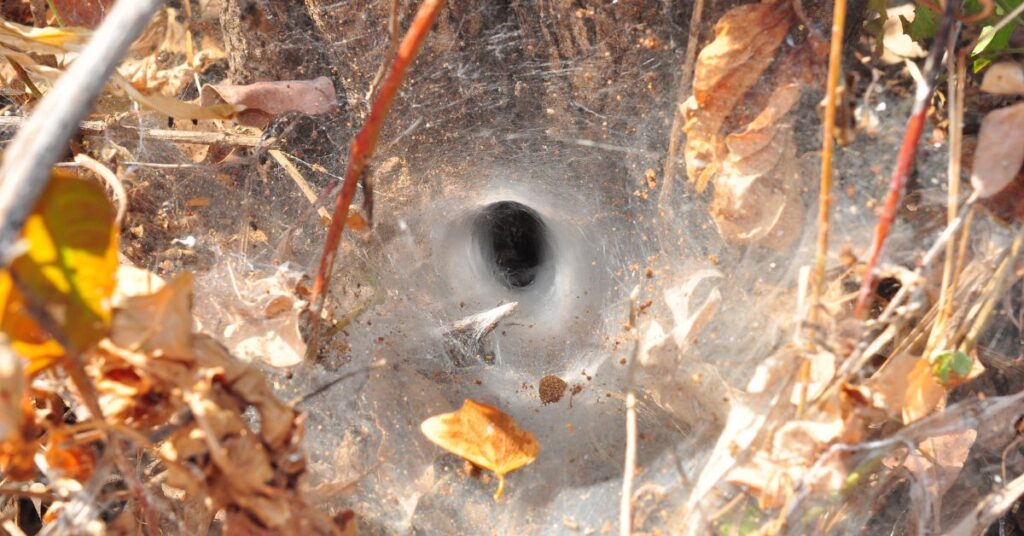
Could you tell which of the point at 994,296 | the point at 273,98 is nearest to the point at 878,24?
the point at 994,296

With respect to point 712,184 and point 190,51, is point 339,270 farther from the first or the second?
point 712,184

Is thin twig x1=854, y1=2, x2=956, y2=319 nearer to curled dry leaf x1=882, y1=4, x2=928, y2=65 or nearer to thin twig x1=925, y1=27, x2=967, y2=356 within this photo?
thin twig x1=925, y1=27, x2=967, y2=356

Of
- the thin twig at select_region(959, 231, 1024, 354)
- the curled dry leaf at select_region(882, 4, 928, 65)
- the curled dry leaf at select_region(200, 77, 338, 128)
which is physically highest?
the curled dry leaf at select_region(882, 4, 928, 65)

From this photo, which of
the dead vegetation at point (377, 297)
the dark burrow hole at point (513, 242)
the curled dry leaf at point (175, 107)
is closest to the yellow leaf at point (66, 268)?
the dead vegetation at point (377, 297)

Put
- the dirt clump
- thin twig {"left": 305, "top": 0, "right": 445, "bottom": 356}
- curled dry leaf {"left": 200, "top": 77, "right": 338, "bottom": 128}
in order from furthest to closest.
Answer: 1. the dirt clump
2. curled dry leaf {"left": 200, "top": 77, "right": 338, "bottom": 128}
3. thin twig {"left": 305, "top": 0, "right": 445, "bottom": 356}

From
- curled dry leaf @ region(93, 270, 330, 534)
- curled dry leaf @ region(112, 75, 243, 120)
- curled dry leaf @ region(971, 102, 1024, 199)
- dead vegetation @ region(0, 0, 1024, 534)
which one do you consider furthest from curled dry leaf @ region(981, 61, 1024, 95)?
curled dry leaf @ region(112, 75, 243, 120)

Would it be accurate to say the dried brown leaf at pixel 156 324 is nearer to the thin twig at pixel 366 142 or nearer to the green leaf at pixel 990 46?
the thin twig at pixel 366 142

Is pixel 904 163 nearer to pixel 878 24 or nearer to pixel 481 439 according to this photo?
pixel 878 24
